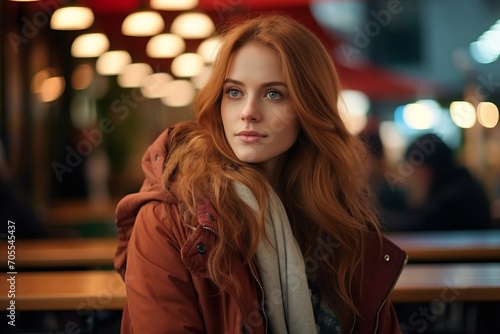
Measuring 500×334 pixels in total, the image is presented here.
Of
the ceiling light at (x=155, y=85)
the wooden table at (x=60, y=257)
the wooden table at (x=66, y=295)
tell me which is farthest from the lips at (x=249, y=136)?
the ceiling light at (x=155, y=85)

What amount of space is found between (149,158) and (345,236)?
2.09 feet

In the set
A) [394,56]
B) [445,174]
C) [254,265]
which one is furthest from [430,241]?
[394,56]

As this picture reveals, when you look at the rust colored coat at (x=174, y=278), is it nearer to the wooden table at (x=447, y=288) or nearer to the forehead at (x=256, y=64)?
the forehead at (x=256, y=64)

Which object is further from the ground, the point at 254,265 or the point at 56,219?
the point at 254,265

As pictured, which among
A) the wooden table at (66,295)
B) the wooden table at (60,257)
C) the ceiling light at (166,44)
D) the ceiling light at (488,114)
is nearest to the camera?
the wooden table at (66,295)

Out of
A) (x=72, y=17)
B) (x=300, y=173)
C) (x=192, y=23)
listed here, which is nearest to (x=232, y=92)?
(x=300, y=173)

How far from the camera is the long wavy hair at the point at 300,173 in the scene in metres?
2.09

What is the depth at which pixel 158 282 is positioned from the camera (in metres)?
2.01

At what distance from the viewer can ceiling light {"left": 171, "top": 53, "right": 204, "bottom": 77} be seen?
26.6 feet

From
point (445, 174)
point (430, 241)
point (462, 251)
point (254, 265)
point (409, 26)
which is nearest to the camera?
point (254, 265)

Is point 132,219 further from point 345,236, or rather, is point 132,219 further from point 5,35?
point 5,35

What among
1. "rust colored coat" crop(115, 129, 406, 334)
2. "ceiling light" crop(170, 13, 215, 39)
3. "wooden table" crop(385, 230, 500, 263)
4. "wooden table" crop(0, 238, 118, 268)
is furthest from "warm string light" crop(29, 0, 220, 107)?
"wooden table" crop(385, 230, 500, 263)

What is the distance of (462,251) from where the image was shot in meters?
4.17

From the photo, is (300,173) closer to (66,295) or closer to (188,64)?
(66,295)
